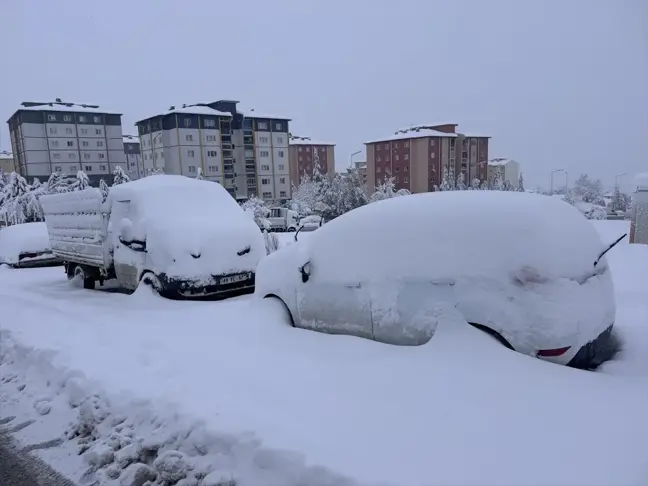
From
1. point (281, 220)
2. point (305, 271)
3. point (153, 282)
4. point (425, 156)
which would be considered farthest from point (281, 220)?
point (425, 156)

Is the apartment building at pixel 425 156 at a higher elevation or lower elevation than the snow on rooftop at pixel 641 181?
A: higher

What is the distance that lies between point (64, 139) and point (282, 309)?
2494 inches

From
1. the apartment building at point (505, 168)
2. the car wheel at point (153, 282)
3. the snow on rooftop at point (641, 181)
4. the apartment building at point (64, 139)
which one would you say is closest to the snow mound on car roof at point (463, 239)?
the car wheel at point (153, 282)

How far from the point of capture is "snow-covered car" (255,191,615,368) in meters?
3.28

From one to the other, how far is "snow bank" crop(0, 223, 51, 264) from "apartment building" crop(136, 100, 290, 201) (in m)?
40.3

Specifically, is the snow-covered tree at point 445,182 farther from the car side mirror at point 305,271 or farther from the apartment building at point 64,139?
the apartment building at point 64,139

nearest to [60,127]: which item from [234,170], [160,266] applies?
[234,170]

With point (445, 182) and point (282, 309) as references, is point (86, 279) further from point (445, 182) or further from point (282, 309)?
point (445, 182)

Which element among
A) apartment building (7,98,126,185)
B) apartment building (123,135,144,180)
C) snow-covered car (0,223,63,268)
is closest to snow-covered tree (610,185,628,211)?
snow-covered car (0,223,63,268)

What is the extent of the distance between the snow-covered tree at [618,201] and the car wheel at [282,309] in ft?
199

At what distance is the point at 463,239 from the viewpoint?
3645mm

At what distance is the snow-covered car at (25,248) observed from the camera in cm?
1367

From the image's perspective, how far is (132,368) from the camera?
3975mm

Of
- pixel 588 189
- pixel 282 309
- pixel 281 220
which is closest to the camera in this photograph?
pixel 282 309
